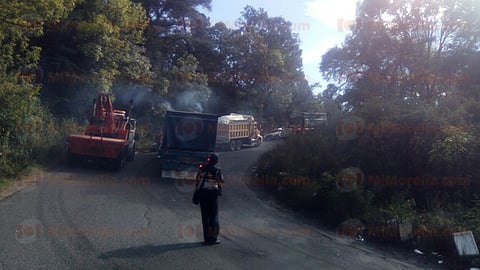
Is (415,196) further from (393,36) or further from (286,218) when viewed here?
(393,36)

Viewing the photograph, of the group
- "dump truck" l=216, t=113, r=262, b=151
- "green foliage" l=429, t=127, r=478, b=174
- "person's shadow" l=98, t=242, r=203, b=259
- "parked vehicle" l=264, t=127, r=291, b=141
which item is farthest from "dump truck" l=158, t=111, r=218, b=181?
"dump truck" l=216, t=113, r=262, b=151

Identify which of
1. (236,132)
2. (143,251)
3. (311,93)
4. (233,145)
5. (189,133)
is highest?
(311,93)

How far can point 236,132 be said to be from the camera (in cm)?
4434

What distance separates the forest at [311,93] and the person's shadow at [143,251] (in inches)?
218

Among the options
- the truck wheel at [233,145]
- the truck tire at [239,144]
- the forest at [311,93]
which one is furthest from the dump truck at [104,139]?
the truck tire at [239,144]

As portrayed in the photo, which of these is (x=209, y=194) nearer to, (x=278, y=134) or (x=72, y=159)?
(x=72, y=159)

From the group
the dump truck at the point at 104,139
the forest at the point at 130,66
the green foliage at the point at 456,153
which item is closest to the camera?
the green foliage at the point at 456,153

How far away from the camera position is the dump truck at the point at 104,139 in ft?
81.0

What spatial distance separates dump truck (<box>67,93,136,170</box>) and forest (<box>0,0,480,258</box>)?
137 cm

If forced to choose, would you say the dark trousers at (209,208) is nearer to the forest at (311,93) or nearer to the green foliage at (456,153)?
the forest at (311,93)

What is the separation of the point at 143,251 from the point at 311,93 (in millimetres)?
55364

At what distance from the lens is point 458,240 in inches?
476

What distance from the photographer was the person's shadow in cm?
1011

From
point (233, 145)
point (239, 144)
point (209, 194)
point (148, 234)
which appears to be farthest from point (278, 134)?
point (209, 194)
